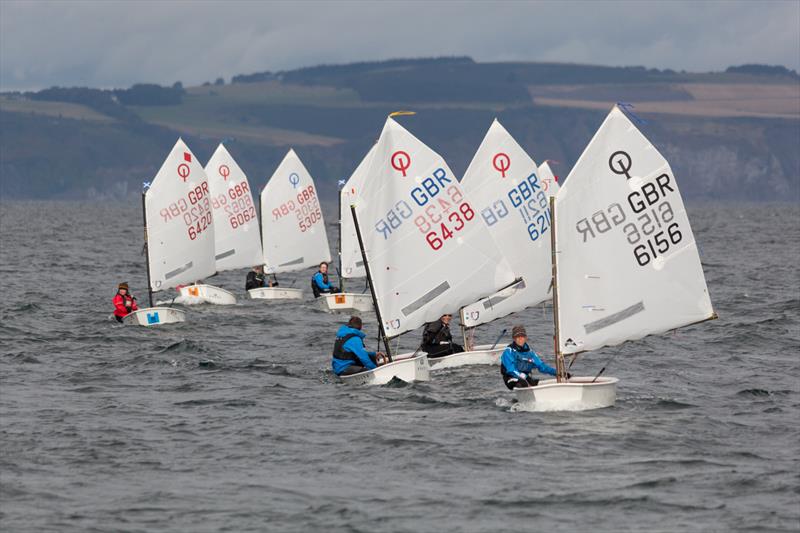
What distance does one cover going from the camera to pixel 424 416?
24.7 m

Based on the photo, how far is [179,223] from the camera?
43844 millimetres

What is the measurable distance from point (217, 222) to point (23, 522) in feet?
114

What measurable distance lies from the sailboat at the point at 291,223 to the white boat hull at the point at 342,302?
24.3ft

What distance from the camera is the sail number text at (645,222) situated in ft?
82.1

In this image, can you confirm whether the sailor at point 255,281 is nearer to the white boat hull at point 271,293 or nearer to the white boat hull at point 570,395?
the white boat hull at point 271,293

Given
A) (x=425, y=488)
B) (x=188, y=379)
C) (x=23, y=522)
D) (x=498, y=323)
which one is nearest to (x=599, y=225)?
(x=425, y=488)

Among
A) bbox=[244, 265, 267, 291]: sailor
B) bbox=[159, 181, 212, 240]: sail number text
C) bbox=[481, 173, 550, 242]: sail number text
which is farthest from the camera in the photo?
bbox=[244, 265, 267, 291]: sailor

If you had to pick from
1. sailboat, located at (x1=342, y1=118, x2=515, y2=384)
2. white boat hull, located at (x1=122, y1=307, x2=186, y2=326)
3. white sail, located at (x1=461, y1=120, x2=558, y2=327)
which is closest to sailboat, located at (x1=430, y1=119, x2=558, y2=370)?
white sail, located at (x1=461, y1=120, x2=558, y2=327)

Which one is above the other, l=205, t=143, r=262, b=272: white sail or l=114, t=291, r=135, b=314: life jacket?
l=205, t=143, r=262, b=272: white sail

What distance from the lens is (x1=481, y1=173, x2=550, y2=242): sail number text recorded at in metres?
35.4

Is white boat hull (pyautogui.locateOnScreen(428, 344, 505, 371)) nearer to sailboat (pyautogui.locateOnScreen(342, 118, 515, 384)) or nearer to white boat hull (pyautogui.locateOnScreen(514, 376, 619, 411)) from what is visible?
sailboat (pyautogui.locateOnScreen(342, 118, 515, 384))

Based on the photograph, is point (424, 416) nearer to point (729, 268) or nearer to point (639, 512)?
point (639, 512)

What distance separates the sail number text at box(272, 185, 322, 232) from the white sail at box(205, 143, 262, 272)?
4.55 feet

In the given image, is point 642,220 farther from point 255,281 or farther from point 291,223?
point 291,223
